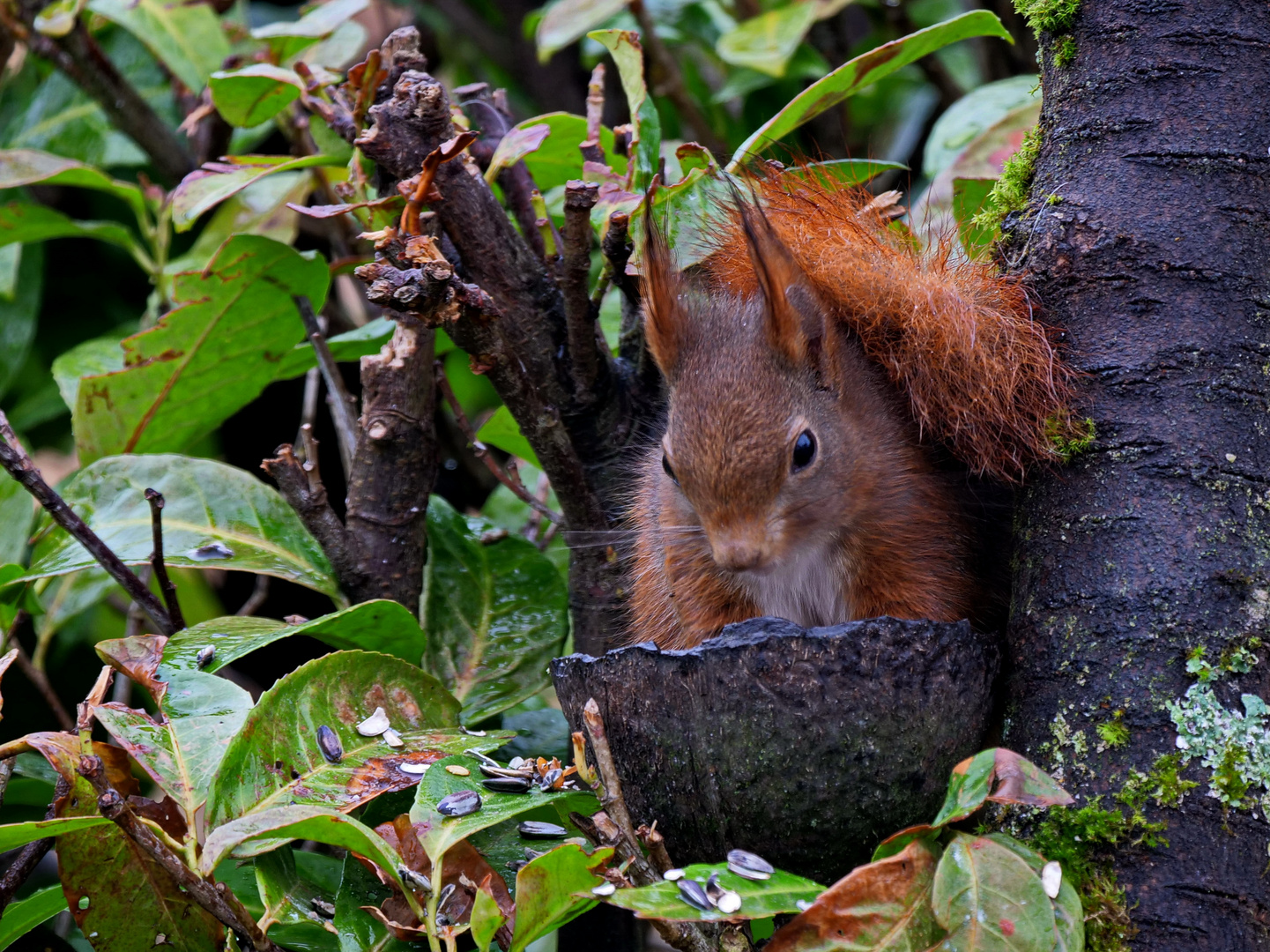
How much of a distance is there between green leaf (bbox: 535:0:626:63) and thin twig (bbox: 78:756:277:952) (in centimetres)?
149

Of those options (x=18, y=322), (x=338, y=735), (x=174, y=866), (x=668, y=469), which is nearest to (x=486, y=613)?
(x=668, y=469)

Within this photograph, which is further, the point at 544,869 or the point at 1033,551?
the point at 1033,551

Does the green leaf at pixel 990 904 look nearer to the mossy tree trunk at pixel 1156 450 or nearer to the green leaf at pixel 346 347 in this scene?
the mossy tree trunk at pixel 1156 450

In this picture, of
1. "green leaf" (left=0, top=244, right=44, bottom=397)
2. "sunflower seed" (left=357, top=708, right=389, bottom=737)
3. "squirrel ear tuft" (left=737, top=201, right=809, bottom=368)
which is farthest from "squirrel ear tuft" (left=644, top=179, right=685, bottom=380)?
"green leaf" (left=0, top=244, right=44, bottom=397)

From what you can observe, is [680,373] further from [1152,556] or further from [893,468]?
[1152,556]

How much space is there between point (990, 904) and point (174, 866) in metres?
0.69

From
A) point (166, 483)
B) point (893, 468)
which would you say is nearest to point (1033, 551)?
point (893, 468)

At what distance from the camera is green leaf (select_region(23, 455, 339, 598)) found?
164 cm

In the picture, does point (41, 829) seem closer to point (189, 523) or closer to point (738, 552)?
point (189, 523)

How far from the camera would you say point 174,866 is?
3.61 ft

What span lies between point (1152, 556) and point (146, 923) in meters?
1.04

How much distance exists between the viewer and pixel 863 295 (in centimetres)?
155

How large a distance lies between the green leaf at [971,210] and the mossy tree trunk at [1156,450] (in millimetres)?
166

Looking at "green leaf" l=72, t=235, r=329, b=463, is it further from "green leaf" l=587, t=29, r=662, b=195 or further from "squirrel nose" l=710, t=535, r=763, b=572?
"squirrel nose" l=710, t=535, r=763, b=572
